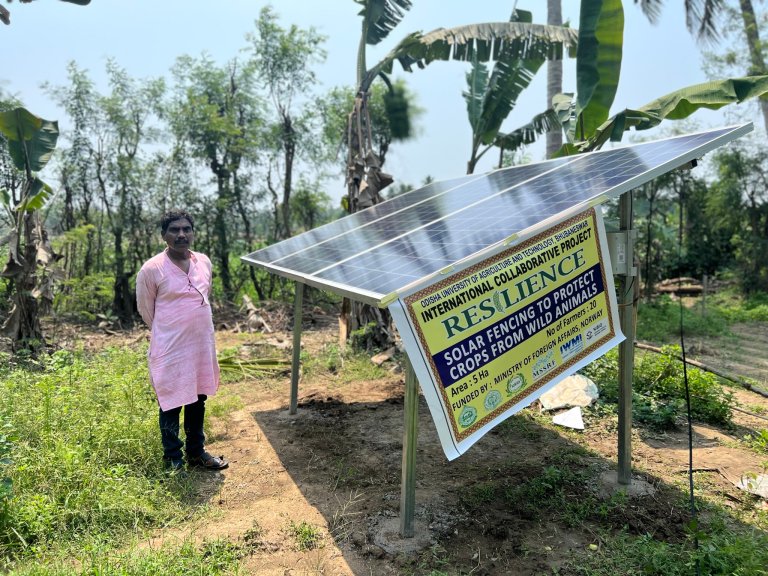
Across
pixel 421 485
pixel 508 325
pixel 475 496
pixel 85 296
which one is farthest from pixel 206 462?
pixel 85 296

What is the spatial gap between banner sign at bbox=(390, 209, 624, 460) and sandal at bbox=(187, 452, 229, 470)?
2401 millimetres

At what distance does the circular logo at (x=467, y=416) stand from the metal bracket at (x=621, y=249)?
61.8 inches

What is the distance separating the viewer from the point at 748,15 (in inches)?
578

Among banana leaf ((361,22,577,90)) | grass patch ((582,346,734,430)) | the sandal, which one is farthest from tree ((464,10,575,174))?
the sandal

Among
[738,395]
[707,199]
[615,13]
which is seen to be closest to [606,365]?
[738,395]

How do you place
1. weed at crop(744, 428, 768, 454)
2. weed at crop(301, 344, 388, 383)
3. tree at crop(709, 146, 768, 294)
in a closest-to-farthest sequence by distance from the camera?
weed at crop(744, 428, 768, 454)
weed at crop(301, 344, 388, 383)
tree at crop(709, 146, 768, 294)

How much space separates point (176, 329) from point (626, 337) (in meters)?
3.29

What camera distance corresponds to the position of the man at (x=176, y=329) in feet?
12.6

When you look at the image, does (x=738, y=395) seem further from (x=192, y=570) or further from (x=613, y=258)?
(x=192, y=570)

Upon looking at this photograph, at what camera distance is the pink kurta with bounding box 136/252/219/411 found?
3.82m

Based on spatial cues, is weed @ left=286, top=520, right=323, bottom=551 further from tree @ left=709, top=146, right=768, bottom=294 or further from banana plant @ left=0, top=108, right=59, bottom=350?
tree @ left=709, top=146, right=768, bottom=294

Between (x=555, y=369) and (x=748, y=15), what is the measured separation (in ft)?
56.0

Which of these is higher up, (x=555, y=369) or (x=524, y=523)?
(x=555, y=369)

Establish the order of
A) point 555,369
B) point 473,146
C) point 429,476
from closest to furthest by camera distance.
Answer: point 555,369, point 429,476, point 473,146
